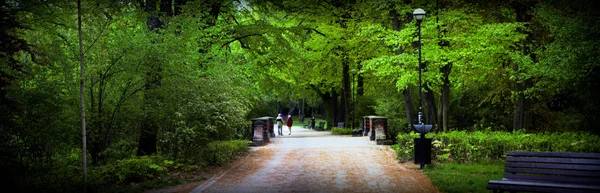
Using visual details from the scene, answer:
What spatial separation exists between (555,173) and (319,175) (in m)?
5.11

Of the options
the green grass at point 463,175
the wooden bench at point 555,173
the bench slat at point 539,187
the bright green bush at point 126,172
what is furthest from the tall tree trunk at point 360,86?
the bench slat at point 539,187

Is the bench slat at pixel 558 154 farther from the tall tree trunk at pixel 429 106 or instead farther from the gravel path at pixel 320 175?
the tall tree trunk at pixel 429 106

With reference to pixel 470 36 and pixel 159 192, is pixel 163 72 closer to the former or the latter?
pixel 159 192

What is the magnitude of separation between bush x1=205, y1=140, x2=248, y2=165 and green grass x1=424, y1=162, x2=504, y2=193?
5611mm

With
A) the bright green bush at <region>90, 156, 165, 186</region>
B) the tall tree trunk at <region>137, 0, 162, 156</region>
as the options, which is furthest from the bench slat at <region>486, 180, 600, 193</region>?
the tall tree trunk at <region>137, 0, 162, 156</region>

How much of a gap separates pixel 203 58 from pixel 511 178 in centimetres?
953

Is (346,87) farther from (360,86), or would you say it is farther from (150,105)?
(150,105)

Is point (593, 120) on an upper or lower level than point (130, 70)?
lower

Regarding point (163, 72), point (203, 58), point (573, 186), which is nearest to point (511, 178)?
point (573, 186)

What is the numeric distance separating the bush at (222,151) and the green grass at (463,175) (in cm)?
561

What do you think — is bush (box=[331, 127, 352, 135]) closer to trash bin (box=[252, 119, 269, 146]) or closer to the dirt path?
trash bin (box=[252, 119, 269, 146])

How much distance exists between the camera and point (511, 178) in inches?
279

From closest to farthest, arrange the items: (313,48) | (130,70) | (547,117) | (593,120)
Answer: (130,70), (593,120), (547,117), (313,48)

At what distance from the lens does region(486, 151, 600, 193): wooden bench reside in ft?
21.0
